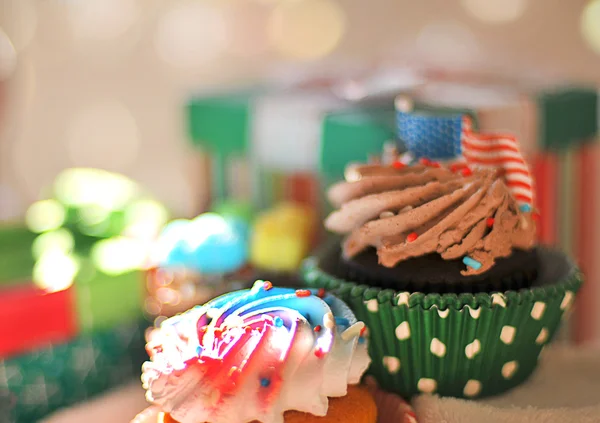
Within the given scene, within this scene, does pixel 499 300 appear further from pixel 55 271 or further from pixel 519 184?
pixel 55 271

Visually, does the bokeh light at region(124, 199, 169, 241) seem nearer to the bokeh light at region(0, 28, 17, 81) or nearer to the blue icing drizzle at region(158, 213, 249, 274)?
the blue icing drizzle at region(158, 213, 249, 274)

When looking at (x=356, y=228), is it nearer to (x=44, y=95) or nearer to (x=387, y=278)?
(x=387, y=278)

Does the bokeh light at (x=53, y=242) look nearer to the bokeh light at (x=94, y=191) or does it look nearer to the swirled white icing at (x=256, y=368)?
the bokeh light at (x=94, y=191)

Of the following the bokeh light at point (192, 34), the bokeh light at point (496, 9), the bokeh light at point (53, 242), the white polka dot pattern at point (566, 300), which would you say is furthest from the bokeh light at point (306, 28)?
the white polka dot pattern at point (566, 300)

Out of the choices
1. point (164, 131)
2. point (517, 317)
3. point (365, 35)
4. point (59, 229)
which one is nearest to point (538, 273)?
point (517, 317)

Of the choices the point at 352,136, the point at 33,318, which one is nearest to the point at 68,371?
the point at 33,318

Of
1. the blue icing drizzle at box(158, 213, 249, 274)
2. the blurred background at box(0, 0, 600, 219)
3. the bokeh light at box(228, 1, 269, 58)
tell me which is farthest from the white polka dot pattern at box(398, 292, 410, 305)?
the bokeh light at box(228, 1, 269, 58)
